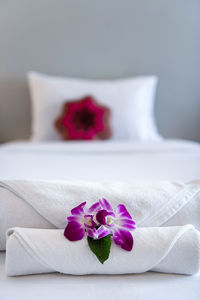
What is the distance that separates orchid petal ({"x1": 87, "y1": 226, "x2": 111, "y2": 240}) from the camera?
68 centimetres

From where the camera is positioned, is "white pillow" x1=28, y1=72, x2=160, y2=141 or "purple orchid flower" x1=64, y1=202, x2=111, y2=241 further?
"white pillow" x1=28, y1=72, x2=160, y2=141

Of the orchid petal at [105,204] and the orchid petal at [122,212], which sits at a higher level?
the orchid petal at [105,204]

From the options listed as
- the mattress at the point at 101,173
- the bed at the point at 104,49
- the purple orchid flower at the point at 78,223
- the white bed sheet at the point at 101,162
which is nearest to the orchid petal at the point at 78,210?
the purple orchid flower at the point at 78,223

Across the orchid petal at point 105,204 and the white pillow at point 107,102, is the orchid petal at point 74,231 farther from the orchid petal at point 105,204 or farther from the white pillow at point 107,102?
the white pillow at point 107,102

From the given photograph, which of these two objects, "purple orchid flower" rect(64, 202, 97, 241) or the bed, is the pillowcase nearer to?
the bed

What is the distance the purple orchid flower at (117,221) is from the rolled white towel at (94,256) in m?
0.02

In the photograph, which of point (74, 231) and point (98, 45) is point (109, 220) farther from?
point (98, 45)

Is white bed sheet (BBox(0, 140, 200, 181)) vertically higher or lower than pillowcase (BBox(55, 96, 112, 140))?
lower

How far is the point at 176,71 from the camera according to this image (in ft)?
9.56

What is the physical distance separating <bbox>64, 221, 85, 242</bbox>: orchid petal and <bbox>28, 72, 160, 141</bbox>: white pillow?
67.6 inches

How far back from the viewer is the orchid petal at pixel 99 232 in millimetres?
679

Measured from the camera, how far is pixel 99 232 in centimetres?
68

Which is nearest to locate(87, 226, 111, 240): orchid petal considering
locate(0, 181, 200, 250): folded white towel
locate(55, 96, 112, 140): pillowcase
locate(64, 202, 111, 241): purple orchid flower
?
locate(64, 202, 111, 241): purple orchid flower

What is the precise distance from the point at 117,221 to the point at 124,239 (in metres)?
0.05
